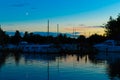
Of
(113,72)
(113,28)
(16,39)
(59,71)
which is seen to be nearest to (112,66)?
(113,72)

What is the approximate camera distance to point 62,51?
277 feet

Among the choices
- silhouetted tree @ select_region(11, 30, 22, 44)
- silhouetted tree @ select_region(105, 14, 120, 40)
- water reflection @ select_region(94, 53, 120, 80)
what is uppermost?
silhouetted tree @ select_region(105, 14, 120, 40)

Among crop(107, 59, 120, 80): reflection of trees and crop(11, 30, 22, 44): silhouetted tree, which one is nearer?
crop(107, 59, 120, 80): reflection of trees

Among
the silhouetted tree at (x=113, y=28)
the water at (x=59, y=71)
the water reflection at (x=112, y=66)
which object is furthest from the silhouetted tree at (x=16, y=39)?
the water at (x=59, y=71)

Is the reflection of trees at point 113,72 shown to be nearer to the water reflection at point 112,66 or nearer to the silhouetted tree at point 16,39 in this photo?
the water reflection at point 112,66

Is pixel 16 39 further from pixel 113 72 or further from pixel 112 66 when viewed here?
pixel 113 72

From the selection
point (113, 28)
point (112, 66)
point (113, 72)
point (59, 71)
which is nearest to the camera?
point (113, 72)

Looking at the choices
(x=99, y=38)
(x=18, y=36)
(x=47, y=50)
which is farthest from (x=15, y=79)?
(x=18, y=36)

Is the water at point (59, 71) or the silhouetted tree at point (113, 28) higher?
the silhouetted tree at point (113, 28)

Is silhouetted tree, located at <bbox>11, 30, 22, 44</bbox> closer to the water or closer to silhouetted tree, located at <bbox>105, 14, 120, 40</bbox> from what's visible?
silhouetted tree, located at <bbox>105, 14, 120, 40</bbox>

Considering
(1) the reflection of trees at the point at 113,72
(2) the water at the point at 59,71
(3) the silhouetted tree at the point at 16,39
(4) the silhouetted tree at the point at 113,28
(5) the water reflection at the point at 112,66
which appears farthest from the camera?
(3) the silhouetted tree at the point at 16,39

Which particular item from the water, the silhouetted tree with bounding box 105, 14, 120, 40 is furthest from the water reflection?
the silhouetted tree with bounding box 105, 14, 120, 40

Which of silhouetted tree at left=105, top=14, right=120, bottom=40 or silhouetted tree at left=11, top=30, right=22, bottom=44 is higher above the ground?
silhouetted tree at left=105, top=14, right=120, bottom=40

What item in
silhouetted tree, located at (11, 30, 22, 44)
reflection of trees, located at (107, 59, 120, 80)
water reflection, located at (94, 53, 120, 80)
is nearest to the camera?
reflection of trees, located at (107, 59, 120, 80)
